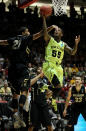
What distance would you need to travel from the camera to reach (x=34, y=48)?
15.3 meters

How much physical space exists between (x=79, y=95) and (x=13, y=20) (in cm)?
845

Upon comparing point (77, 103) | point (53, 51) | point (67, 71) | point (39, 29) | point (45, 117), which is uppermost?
point (53, 51)

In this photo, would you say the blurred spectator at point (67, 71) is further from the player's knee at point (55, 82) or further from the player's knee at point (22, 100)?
the player's knee at point (55, 82)

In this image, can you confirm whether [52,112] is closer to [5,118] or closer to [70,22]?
[5,118]

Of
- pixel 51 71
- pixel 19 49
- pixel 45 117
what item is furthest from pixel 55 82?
pixel 19 49

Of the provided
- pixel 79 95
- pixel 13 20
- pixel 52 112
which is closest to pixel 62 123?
pixel 52 112

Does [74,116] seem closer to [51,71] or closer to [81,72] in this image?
[51,71]

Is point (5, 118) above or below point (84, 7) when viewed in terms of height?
below

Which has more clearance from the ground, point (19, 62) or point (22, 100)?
point (19, 62)

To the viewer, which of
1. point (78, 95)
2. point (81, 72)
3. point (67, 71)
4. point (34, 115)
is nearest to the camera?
point (34, 115)

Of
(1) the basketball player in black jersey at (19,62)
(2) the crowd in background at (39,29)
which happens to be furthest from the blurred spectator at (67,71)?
(1) the basketball player in black jersey at (19,62)

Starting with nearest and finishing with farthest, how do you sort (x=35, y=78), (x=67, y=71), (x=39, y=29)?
1. (x=35, y=78)
2. (x=67, y=71)
3. (x=39, y=29)

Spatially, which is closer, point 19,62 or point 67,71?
point 19,62

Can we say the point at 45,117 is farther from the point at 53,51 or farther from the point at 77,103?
the point at 77,103
